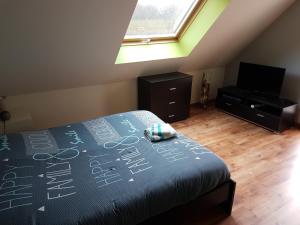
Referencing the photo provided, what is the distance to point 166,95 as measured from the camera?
3549mm

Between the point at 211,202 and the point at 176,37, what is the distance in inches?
100

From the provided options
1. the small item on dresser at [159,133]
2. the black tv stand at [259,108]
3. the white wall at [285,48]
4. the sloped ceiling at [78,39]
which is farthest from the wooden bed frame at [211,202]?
the white wall at [285,48]

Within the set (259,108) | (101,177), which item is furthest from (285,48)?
(101,177)

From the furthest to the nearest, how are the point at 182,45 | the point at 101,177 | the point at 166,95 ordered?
the point at 182,45, the point at 166,95, the point at 101,177

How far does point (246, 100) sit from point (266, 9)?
1.34 m

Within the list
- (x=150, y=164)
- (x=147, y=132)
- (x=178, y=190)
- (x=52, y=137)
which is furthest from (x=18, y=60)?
(x=178, y=190)

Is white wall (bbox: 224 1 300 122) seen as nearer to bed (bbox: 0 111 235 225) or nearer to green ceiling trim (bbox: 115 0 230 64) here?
green ceiling trim (bbox: 115 0 230 64)

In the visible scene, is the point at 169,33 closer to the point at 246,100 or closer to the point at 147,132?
the point at 246,100

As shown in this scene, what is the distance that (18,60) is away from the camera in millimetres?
2350

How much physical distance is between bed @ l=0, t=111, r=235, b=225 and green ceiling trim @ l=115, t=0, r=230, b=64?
4.18 feet

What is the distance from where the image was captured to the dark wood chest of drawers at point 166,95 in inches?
135

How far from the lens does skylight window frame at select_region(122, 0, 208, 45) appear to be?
3217mm

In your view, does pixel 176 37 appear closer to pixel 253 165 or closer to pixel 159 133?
pixel 159 133

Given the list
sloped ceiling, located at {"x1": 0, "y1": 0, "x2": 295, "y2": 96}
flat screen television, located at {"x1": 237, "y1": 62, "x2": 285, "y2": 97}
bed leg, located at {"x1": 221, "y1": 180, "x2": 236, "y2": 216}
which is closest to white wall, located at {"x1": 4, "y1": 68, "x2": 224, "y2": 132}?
sloped ceiling, located at {"x1": 0, "y1": 0, "x2": 295, "y2": 96}
